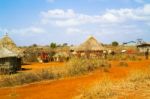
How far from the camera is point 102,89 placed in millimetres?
13852

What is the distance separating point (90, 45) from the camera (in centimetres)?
4316

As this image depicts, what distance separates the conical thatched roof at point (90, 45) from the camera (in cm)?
4278

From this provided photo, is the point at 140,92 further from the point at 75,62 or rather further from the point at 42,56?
the point at 42,56

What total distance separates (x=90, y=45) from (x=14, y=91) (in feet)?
87.9

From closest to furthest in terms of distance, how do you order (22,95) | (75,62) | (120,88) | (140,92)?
(140,92) < (120,88) < (22,95) < (75,62)

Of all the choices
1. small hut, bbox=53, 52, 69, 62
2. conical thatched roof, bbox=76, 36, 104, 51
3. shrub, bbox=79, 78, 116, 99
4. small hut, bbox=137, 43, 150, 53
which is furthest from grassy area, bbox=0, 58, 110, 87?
small hut, bbox=137, 43, 150, 53

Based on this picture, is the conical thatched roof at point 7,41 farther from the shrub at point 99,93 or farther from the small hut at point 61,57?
the shrub at point 99,93

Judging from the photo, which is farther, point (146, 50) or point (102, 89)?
point (146, 50)

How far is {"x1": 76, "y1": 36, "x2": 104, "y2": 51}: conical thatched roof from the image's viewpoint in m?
42.8

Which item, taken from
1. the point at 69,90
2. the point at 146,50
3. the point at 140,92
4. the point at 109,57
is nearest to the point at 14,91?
the point at 69,90

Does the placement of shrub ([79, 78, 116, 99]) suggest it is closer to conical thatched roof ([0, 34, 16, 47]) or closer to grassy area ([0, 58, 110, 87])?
grassy area ([0, 58, 110, 87])

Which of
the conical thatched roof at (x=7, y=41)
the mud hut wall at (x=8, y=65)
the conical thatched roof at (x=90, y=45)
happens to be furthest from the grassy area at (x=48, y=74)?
the conical thatched roof at (x=90, y=45)

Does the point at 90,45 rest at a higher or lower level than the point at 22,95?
higher

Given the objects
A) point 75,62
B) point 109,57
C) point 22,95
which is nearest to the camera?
point 22,95
